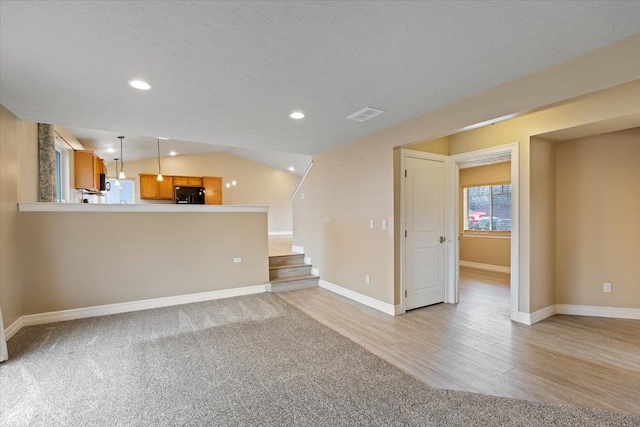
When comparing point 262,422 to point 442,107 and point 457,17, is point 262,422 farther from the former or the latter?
point 442,107

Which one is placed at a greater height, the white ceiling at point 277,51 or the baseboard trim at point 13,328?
the white ceiling at point 277,51

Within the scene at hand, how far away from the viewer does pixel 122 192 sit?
8836 mm

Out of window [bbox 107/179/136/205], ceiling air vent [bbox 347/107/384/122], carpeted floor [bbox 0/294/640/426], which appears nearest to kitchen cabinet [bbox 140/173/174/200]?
window [bbox 107/179/136/205]

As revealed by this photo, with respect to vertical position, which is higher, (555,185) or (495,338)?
(555,185)

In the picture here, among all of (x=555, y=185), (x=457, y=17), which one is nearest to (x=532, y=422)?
(x=457, y=17)

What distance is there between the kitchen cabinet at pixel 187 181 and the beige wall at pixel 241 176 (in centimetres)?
28

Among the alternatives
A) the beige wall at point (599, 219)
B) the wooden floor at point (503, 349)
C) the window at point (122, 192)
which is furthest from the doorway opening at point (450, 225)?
the window at point (122, 192)

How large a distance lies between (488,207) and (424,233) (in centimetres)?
391

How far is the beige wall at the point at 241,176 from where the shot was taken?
356 inches

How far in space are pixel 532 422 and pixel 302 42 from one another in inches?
114

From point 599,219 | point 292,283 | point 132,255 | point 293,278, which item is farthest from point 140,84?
point 599,219

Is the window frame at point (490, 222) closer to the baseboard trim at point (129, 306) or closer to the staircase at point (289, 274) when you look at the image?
the staircase at point (289, 274)

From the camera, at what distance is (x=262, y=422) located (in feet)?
5.90

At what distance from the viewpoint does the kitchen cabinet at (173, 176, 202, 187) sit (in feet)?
29.7
